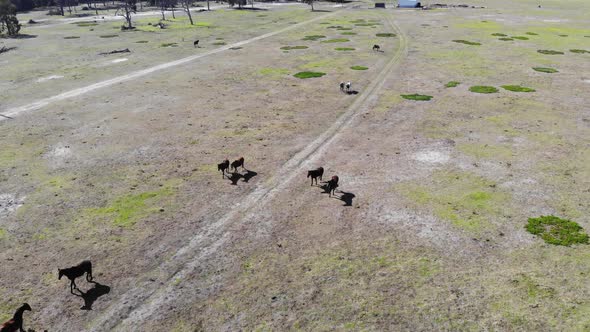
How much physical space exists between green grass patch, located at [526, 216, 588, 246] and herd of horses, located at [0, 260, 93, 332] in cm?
1446

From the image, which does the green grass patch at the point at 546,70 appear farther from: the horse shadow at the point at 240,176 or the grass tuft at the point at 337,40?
the horse shadow at the point at 240,176

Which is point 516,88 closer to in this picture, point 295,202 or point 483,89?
point 483,89

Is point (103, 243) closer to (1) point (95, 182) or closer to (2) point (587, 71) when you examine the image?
(1) point (95, 182)

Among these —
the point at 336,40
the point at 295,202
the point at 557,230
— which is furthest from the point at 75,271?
the point at 336,40

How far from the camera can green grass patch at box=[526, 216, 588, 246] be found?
13.0 meters

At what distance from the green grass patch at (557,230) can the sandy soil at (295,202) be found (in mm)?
345

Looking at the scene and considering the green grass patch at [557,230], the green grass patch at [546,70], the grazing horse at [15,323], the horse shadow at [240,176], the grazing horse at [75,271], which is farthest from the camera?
the green grass patch at [546,70]

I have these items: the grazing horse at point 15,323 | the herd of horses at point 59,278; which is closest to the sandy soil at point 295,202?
the herd of horses at point 59,278

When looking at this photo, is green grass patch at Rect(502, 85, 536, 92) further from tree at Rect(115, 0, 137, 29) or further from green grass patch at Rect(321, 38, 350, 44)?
tree at Rect(115, 0, 137, 29)

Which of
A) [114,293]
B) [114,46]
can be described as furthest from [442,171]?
[114,46]

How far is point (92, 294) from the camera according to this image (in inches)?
440

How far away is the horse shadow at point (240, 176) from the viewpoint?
58.5ft

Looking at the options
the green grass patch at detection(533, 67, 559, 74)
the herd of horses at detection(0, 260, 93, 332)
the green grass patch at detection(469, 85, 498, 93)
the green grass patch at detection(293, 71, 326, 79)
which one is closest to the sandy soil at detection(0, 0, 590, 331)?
the herd of horses at detection(0, 260, 93, 332)

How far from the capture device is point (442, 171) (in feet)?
59.5
